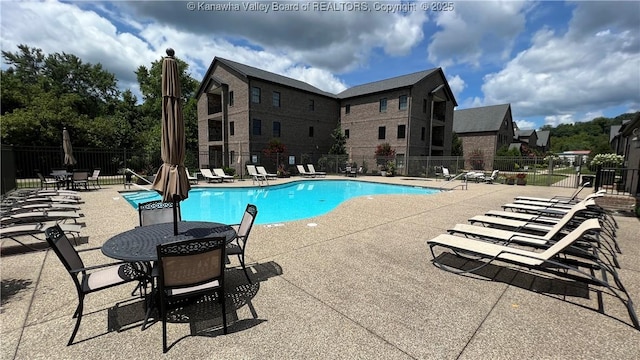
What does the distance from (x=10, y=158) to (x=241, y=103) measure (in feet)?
49.8

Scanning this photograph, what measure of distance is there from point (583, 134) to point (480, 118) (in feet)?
207

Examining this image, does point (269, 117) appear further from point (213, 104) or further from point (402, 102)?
point (402, 102)

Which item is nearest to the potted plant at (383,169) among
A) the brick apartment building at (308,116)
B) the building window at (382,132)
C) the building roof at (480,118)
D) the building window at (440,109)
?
the brick apartment building at (308,116)

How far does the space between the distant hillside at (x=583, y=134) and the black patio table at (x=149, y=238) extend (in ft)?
262

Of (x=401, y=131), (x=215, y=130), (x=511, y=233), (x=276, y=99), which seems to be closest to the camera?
(x=511, y=233)

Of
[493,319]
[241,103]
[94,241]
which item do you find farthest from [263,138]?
[493,319]

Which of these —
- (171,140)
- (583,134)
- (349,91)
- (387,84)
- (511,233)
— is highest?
(583,134)

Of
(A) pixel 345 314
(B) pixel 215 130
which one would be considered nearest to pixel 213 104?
(B) pixel 215 130

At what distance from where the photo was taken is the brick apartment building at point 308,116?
78.6 feet

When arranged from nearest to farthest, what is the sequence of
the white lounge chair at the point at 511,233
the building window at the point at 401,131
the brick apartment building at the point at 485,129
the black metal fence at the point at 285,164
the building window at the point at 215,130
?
1. the white lounge chair at the point at 511,233
2. the black metal fence at the point at 285,164
3. the building window at the point at 401,131
4. the building window at the point at 215,130
5. the brick apartment building at the point at 485,129

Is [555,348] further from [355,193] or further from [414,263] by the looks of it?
[355,193]

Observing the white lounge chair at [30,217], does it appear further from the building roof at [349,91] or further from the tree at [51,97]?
the tree at [51,97]

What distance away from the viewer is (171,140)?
3.43 m

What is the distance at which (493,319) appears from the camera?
284 cm
